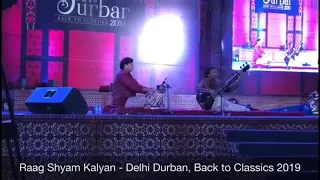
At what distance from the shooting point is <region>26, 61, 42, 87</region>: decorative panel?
7043mm

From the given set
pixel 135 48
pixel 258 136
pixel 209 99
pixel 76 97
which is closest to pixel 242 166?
pixel 258 136

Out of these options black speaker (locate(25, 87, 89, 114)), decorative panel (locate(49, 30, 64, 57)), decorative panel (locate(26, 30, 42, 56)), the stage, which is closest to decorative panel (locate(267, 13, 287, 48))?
decorative panel (locate(49, 30, 64, 57))

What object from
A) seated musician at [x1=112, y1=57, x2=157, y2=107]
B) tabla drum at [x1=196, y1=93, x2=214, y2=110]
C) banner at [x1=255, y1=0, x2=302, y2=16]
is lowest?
tabla drum at [x1=196, y1=93, x2=214, y2=110]

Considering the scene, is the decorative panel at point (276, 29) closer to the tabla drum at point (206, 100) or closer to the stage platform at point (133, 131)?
the tabla drum at point (206, 100)

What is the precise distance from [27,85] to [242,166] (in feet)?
12.8

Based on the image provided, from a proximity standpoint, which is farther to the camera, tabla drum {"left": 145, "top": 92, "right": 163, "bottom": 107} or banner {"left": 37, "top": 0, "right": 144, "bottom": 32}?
banner {"left": 37, "top": 0, "right": 144, "bottom": 32}

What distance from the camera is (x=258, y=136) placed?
4.47 metres

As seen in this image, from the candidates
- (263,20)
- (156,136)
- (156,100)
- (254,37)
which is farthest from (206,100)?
(263,20)

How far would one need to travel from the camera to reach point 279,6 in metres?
8.34

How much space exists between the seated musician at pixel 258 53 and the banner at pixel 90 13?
2.14 m

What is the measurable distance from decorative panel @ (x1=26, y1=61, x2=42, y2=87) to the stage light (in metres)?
1.70

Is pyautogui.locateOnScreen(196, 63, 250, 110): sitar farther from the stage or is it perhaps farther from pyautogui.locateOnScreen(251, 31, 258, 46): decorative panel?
pyautogui.locateOnScreen(251, 31, 258, 46): decorative panel

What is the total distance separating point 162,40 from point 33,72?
2.22 metres

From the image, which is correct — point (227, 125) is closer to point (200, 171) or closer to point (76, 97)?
point (200, 171)
